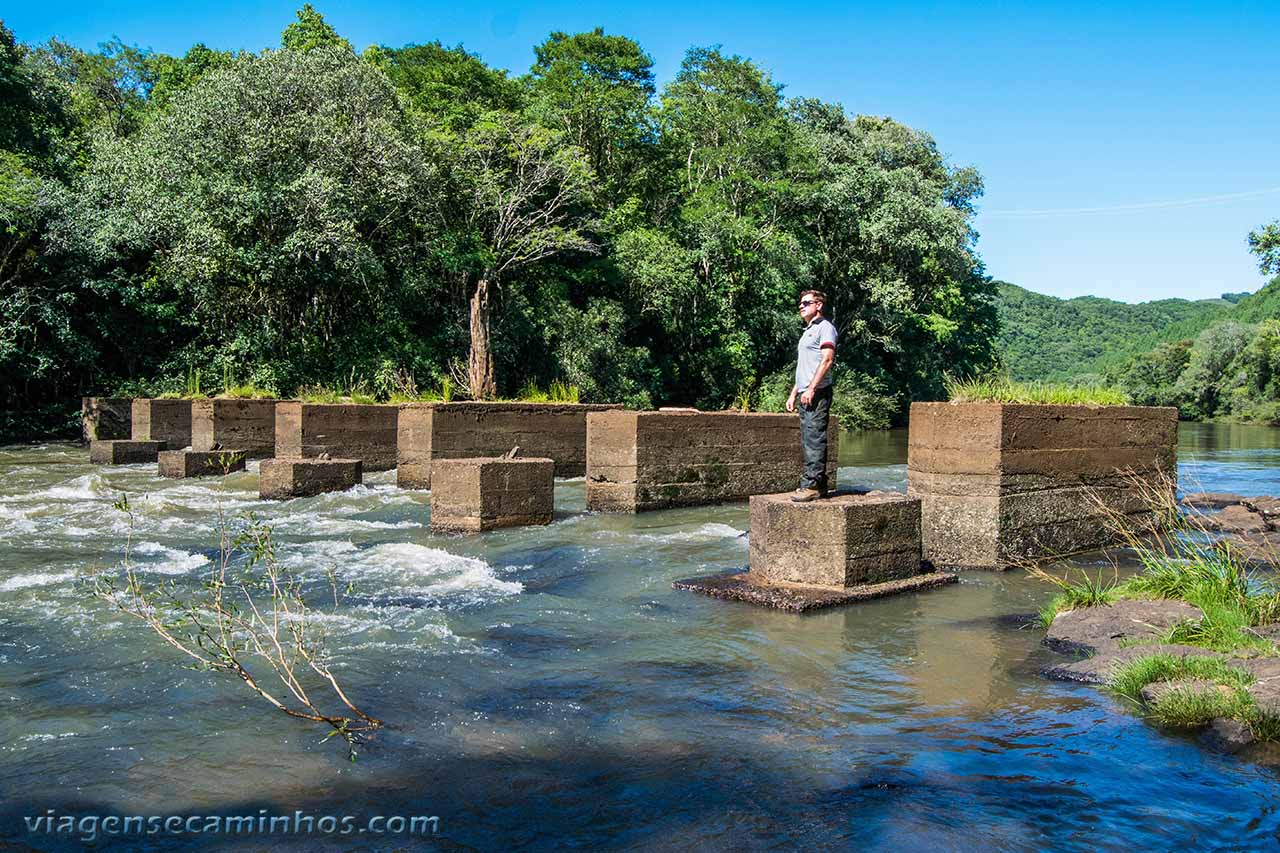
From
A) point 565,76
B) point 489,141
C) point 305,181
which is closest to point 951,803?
point 305,181

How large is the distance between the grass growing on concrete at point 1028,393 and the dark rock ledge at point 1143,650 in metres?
3.42

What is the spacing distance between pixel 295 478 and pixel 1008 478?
1074 centimetres

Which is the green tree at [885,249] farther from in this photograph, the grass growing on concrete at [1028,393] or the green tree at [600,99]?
the grass growing on concrete at [1028,393]

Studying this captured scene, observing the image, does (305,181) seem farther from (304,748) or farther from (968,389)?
(304,748)

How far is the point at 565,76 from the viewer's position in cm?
3328

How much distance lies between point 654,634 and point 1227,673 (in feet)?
12.1

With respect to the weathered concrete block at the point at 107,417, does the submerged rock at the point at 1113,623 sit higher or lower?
lower

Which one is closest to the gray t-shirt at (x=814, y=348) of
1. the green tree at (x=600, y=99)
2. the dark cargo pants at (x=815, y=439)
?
the dark cargo pants at (x=815, y=439)

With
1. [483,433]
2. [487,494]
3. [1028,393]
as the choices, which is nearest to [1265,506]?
[1028,393]

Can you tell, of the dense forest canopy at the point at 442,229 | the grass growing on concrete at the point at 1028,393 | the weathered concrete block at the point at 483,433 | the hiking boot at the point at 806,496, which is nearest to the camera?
the hiking boot at the point at 806,496

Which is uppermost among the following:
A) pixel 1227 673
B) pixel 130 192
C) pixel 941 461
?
pixel 130 192

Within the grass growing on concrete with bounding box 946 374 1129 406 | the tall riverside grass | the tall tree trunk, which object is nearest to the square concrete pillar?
the tall riverside grass

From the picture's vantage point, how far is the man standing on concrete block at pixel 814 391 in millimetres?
8445

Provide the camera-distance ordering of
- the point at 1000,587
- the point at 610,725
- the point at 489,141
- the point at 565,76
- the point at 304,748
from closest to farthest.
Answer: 1. the point at 304,748
2. the point at 610,725
3. the point at 1000,587
4. the point at 489,141
5. the point at 565,76
